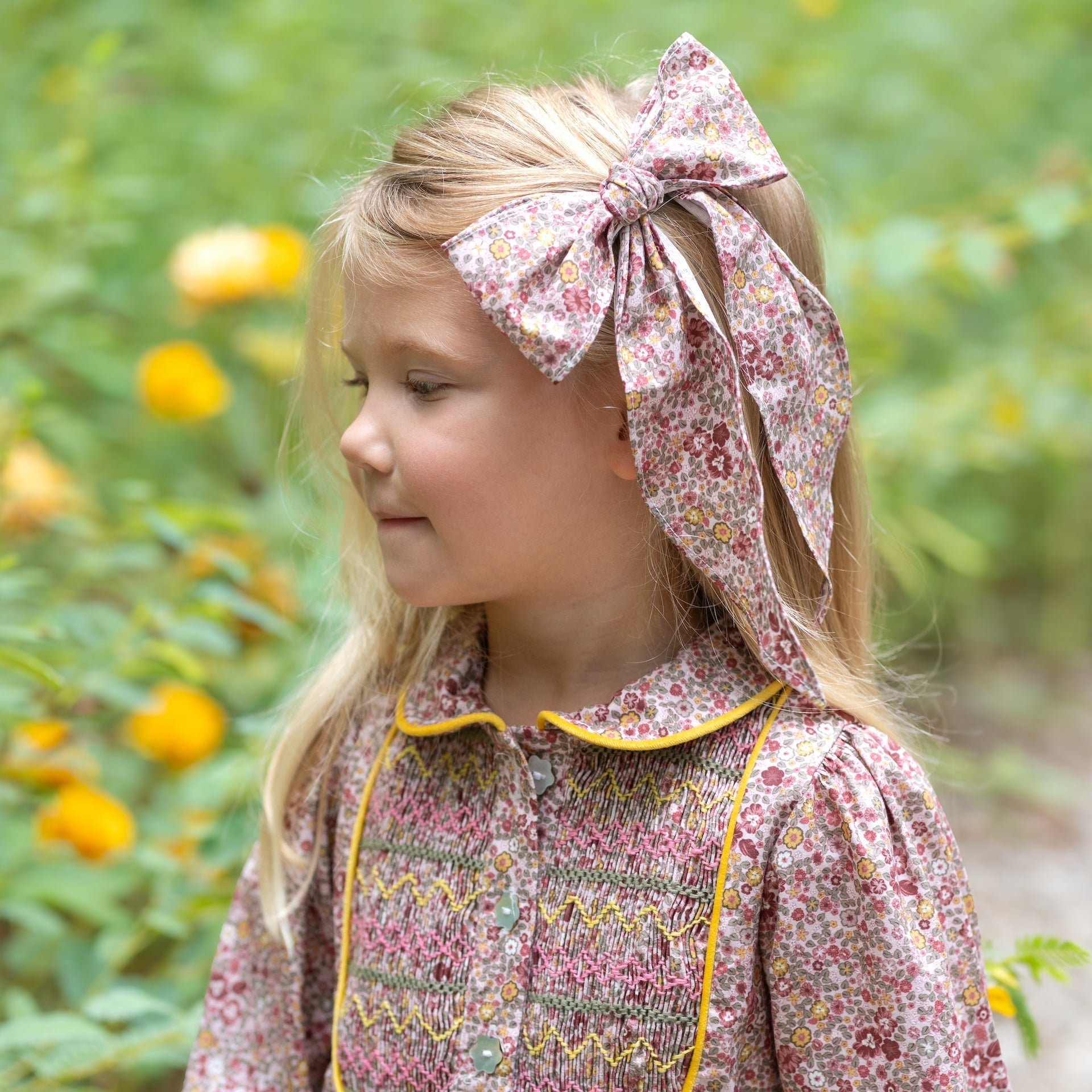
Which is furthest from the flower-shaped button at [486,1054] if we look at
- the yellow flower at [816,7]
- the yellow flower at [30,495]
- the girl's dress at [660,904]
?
the yellow flower at [816,7]

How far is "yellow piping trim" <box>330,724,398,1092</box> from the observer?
1.12 meters

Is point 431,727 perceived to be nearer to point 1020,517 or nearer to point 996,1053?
point 996,1053

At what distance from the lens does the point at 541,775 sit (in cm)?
105

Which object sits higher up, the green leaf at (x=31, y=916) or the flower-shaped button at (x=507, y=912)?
the green leaf at (x=31, y=916)

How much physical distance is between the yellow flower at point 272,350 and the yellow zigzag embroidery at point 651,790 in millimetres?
1091

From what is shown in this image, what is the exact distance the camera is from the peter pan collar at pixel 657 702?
101 cm

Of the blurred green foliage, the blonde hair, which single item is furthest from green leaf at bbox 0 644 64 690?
the blonde hair

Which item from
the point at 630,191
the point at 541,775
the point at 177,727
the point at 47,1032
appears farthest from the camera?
the point at 177,727

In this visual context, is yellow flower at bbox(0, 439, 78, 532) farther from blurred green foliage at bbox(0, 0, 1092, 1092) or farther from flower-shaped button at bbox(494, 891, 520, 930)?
flower-shaped button at bbox(494, 891, 520, 930)

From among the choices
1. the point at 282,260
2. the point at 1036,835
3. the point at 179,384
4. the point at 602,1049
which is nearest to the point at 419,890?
the point at 602,1049

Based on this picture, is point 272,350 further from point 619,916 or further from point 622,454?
point 619,916

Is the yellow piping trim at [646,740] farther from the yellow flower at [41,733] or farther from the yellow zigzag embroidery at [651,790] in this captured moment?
the yellow flower at [41,733]

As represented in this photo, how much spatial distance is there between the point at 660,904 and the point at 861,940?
0.15 metres

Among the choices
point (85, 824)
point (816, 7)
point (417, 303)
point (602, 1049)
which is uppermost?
point (816, 7)
